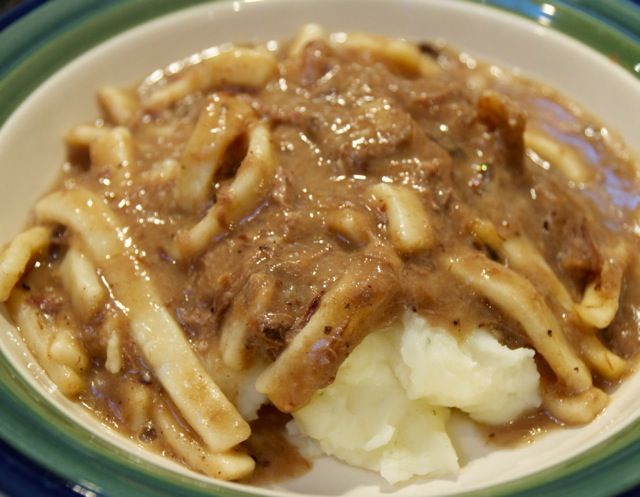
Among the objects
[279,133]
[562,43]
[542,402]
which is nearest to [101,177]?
[279,133]

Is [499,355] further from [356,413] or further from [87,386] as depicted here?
[87,386]

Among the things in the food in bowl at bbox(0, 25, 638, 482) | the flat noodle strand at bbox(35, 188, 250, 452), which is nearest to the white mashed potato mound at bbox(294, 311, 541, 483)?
the food in bowl at bbox(0, 25, 638, 482)

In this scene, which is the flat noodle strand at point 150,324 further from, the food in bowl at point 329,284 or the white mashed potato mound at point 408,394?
the white mashed potato mound at point 408,394

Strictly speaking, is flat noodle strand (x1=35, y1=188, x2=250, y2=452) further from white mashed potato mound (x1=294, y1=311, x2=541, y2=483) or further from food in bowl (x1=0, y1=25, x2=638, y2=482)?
white mashed potato mound (x1=294, y1=311, x2=541, y2=483)

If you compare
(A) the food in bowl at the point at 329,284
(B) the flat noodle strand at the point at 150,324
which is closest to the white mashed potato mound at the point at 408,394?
(A) the food in bowl at the point at 329,284

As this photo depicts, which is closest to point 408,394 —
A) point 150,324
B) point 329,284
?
point 329,284

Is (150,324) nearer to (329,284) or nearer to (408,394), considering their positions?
(329,284)
